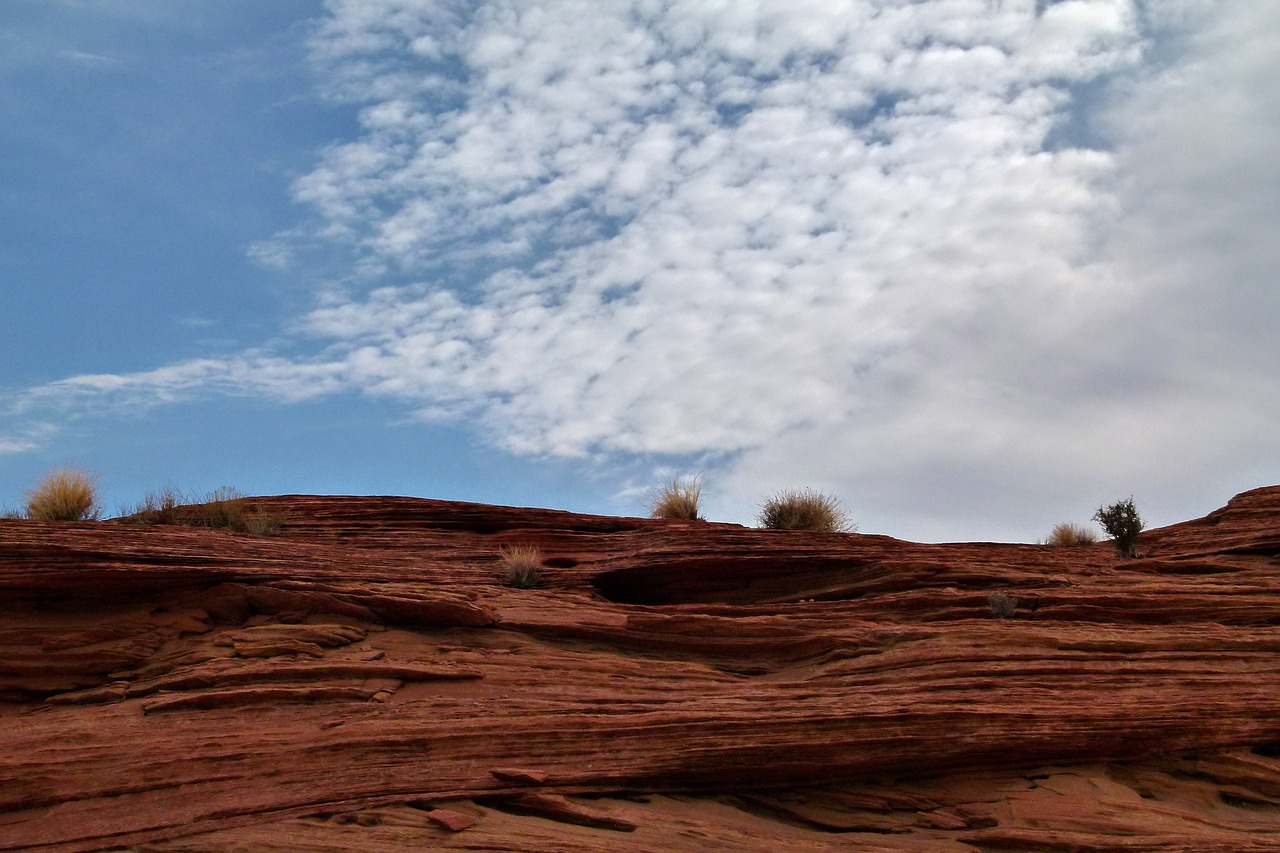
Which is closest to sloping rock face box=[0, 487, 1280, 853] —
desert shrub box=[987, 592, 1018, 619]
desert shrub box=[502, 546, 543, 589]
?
desert shrub box=[987, 592, 1018, 619]

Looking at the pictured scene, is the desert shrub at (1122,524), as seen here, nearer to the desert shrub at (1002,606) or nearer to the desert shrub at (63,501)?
the desert shrub at (1002,606)

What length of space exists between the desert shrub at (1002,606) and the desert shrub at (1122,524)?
6.30 metres

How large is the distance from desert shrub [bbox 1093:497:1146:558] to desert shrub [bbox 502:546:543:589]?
1185 centimetres

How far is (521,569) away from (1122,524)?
12.7 metres

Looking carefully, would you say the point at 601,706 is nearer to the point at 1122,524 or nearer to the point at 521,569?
the point at 521,569

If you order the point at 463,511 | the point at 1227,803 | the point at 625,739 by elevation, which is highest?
the point at 463,511

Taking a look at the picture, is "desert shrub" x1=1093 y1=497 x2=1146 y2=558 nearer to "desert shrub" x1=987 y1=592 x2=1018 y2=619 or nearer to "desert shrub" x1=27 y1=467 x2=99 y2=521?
"desert shrub" x1=987 y1=592 x2=1018 y2=619

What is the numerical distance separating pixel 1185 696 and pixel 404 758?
32.0 ft

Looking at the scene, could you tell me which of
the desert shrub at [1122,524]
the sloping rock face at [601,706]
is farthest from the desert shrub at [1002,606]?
the desert shrub at [1122,524]

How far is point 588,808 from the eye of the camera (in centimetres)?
1004

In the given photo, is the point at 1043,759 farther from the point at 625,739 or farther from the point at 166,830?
the point at 166,830

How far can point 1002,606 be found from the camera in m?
14.5

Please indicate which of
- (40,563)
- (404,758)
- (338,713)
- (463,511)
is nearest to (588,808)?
(404,758)

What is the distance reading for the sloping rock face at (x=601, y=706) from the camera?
9781mm
